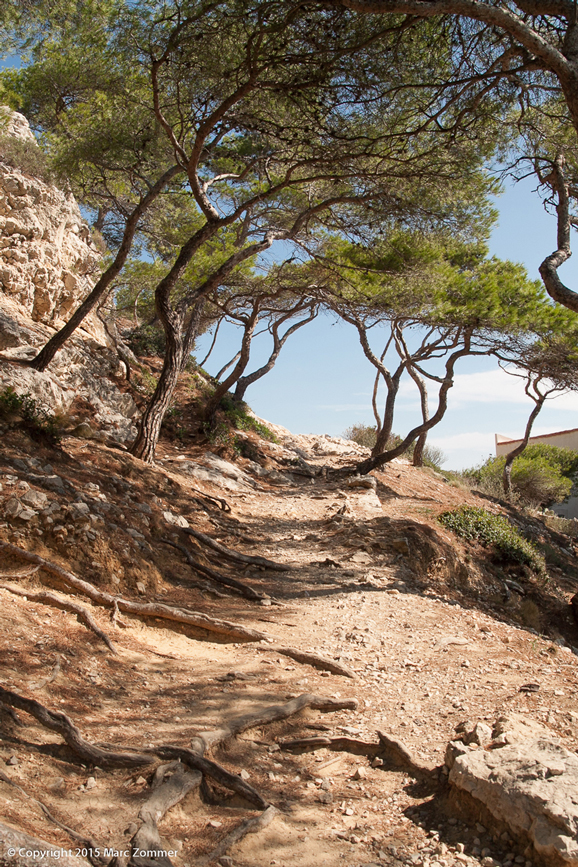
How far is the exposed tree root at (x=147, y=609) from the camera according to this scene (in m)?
4.25

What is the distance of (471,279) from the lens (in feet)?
45.1

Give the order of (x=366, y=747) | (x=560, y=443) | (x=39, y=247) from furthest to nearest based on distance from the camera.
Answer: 1. (x=560, y=443)
2. (x=39, y=247)
3. (x=366, y=747)

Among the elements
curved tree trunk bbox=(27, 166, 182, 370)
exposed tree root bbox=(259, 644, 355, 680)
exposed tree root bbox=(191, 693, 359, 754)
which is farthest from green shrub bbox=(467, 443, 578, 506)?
exposed tree root bbox=(191, 693, 359, 754)

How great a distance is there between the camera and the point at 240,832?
2.20m

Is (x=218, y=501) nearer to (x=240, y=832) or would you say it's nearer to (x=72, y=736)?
(x=72, y=736)

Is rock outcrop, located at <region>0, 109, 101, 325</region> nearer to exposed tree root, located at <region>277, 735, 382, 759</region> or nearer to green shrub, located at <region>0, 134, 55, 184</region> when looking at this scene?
green shrub, located at <region>0, 134, 55, 184</region>

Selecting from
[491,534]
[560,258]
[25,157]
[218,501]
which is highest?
[25,157]

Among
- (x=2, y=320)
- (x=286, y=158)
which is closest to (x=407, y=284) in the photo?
(x=286, y=158)

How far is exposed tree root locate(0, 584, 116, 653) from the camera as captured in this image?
12.7 ft

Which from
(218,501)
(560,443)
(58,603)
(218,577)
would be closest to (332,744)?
(58,603)

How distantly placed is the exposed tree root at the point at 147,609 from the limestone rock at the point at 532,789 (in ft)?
7.80

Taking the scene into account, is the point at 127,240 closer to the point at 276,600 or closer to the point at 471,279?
the point at 276,600

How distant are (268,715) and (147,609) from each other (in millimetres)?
1649

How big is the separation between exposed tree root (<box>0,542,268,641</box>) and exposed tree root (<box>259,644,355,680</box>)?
239mm
